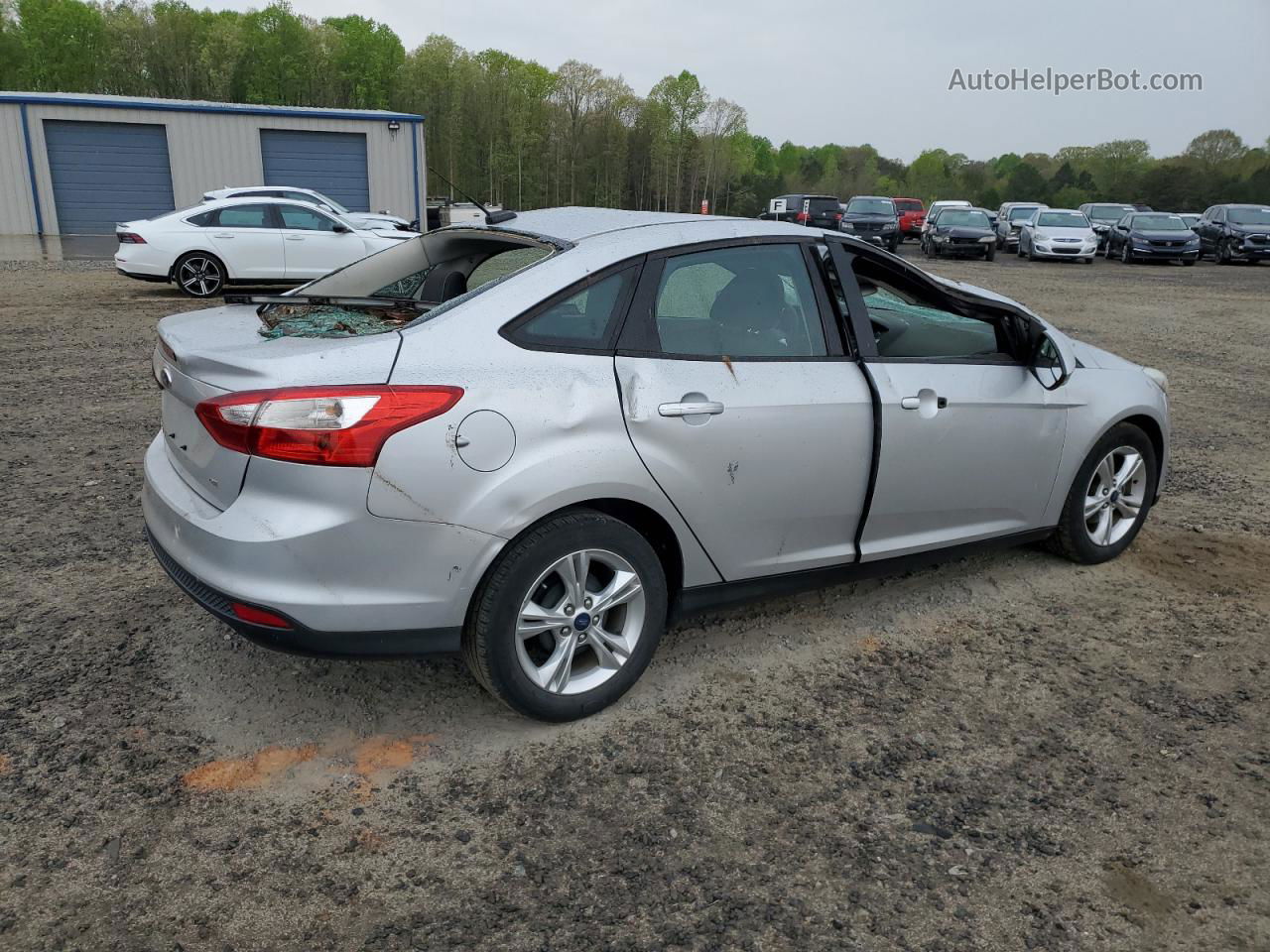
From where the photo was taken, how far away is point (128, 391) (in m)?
7.91

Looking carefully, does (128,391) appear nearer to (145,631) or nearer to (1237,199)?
(145,631)

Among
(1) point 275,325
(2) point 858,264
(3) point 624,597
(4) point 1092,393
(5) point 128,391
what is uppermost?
(2) point 858,264

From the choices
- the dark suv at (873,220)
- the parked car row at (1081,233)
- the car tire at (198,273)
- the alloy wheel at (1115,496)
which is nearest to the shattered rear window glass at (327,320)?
the alloy wheel at (1115,496)

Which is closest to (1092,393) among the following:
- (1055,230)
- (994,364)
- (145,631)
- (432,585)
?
(994,364)

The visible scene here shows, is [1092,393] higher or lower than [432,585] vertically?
higher

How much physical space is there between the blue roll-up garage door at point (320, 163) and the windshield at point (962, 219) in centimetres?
1734

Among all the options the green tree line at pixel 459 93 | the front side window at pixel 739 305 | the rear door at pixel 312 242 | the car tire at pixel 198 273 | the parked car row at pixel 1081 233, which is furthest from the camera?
the green tree line at pixel 459 93

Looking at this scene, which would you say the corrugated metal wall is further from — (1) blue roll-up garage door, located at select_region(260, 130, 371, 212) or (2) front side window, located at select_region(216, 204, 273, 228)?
(2) front side window, located at select_region(216, 204, 273, 228)

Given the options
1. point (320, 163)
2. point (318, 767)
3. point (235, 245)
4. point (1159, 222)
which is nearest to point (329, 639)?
point (318, 767)

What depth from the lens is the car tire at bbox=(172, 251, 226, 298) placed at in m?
14.2

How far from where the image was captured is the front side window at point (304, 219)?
15.0 meters

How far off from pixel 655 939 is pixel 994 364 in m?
2.69

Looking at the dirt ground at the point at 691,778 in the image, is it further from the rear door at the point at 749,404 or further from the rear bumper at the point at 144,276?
the rear bumper at the point at 144,276

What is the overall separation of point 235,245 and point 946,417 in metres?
13.1
